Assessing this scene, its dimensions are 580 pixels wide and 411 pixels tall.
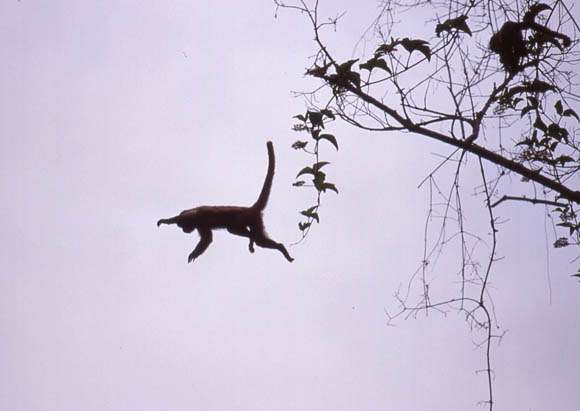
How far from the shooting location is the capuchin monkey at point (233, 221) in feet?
29.6

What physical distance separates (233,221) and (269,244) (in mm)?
921

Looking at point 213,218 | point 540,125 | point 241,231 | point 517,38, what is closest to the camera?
point 517,38

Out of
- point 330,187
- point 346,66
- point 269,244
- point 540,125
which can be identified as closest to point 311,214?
point 330,187

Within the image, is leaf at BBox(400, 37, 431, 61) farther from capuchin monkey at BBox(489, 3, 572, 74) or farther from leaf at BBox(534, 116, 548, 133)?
leaf at BBox(534, 116, 548, 133)

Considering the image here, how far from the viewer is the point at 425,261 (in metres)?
3.96

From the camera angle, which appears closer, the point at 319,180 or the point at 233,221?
the point at 319,180

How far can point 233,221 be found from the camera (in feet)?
31.3

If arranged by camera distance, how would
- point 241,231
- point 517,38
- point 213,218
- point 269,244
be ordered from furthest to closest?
1. point 213,218
2. point 241,231
3. point 269,244
4. point 517,38

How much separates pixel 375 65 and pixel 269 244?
5.31m

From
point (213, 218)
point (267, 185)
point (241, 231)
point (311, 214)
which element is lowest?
point (311, 214)

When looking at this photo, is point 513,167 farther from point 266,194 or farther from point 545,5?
point 266,194

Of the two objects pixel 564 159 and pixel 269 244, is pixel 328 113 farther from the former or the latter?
pixel 269 244

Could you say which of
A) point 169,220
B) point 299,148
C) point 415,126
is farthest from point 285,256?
point 415,126

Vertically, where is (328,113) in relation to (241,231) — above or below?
below
